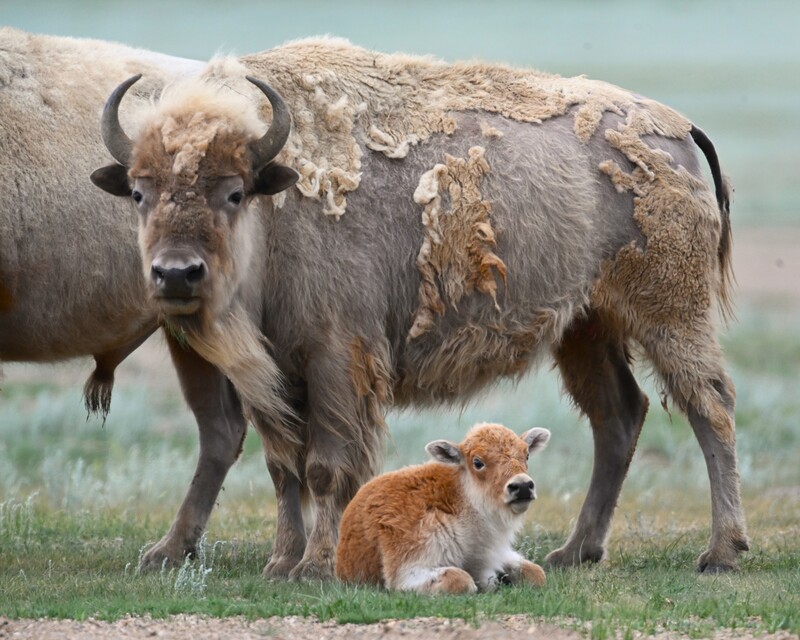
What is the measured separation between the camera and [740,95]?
223 feet

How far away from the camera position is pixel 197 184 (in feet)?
24.0

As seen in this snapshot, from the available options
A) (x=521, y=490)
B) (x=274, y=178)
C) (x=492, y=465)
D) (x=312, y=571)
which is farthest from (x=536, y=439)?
(x=274, y=178)

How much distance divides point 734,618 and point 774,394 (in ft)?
37.3

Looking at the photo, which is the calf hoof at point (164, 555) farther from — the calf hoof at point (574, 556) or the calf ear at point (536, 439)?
the calf ear at point (536, 439)

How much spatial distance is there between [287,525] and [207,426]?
1209 mm

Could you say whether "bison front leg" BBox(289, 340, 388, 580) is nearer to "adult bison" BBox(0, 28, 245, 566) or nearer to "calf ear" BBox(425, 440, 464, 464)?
"calf ear" BBox(425, 440, 464, 464)

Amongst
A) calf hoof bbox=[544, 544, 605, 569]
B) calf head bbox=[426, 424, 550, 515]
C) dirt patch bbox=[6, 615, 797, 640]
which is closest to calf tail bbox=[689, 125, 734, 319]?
calf hoof bbox=[544, 544, 605, 569]

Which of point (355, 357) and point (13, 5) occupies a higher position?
point (355, 357)

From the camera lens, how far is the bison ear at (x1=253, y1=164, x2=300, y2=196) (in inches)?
296

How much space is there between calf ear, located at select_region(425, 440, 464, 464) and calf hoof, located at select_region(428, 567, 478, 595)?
556mm

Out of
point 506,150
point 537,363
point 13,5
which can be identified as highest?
point 506,150

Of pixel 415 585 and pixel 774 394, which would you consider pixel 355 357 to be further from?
pixel 774 394

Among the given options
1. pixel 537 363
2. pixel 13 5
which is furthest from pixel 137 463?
pixel 13 5

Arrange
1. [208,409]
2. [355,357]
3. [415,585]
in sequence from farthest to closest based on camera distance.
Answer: [208,409], [355,357], [415,585]
